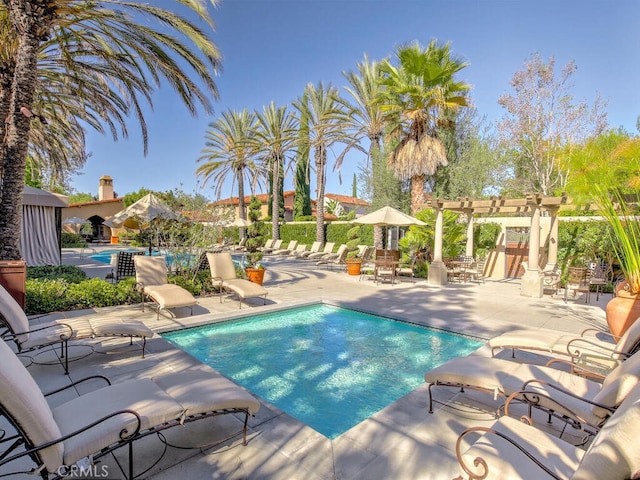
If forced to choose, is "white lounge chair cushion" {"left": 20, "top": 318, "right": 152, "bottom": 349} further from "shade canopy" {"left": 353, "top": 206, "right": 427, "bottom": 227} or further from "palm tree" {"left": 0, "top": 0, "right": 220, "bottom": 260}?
"shade canopy" {"left": 353, "top": 206, "right": 427, "bottom": 227}

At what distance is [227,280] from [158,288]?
174cm

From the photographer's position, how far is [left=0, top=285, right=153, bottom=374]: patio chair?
13.0ft

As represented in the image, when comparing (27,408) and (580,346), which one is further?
(580,346)

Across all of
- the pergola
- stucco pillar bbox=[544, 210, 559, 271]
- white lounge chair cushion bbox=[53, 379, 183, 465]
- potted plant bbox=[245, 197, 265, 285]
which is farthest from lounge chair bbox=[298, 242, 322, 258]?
white lounge chair cushion bbox=[53, 379, 183, 465]

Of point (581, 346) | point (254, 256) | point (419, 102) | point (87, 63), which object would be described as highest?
point (419, 102)

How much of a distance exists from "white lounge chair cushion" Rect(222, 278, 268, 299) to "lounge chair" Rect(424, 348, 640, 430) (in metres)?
5.01

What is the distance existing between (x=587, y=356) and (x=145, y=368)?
206 inches

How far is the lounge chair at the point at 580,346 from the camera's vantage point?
3.68 m

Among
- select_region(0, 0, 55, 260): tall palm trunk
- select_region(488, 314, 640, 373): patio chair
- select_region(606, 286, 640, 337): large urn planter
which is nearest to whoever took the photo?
select_region(488, 314, 640, 373): patio chair

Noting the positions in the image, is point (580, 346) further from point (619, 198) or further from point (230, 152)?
point (230, 152)

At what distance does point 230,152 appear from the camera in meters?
27.6

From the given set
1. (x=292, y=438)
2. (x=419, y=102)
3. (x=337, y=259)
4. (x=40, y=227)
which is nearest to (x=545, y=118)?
(x=419, y=102)

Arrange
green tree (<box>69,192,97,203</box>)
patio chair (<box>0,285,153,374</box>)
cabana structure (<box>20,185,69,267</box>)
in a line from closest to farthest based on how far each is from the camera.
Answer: patio chair (<box>0,285,153,374</box>), cabana structure (<box>20,185,69,267</box>), green tree (<box>69,192,97,203</box>)

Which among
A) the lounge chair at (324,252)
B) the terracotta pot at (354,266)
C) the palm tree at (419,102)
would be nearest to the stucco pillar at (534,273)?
the palm tree at (419,102)
